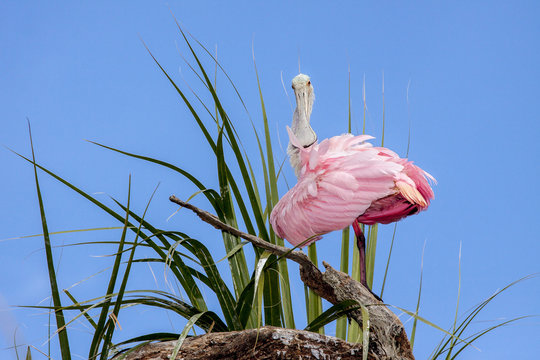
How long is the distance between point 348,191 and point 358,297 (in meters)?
0.44

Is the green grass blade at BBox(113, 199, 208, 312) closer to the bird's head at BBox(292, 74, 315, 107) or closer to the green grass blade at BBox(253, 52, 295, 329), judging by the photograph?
the green grass blade at BBox(253, 52, 295, 329)

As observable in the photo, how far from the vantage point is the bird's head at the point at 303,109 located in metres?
3.21

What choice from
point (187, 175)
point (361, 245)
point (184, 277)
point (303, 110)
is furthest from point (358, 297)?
point (303, 110)

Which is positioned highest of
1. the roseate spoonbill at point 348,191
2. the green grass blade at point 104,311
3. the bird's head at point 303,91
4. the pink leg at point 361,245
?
the bird's head at point 303,91

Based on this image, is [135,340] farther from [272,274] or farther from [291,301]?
[291,301]

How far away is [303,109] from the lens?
325 centimetres

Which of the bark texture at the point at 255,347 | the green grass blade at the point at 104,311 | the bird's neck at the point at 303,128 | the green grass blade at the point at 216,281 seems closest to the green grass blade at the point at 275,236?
the bird's neck at the point at 303,128

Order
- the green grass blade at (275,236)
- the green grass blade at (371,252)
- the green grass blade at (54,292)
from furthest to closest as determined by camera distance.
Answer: the green grass blade at (371,252), the green grass blade at (275,236), the green grass blade at (54,292)

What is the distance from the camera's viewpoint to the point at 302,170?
2.85 metres

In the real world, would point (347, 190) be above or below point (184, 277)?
above

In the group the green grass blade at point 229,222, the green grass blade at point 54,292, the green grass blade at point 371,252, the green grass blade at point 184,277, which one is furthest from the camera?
the green grass blade at point 371,252

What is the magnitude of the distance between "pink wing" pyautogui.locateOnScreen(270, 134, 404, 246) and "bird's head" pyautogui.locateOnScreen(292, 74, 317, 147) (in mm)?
356

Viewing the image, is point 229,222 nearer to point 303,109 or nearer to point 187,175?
point 187,175

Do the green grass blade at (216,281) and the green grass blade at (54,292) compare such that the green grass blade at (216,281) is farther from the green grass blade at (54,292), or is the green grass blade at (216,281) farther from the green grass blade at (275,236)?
the green grass blade at (54,292)
